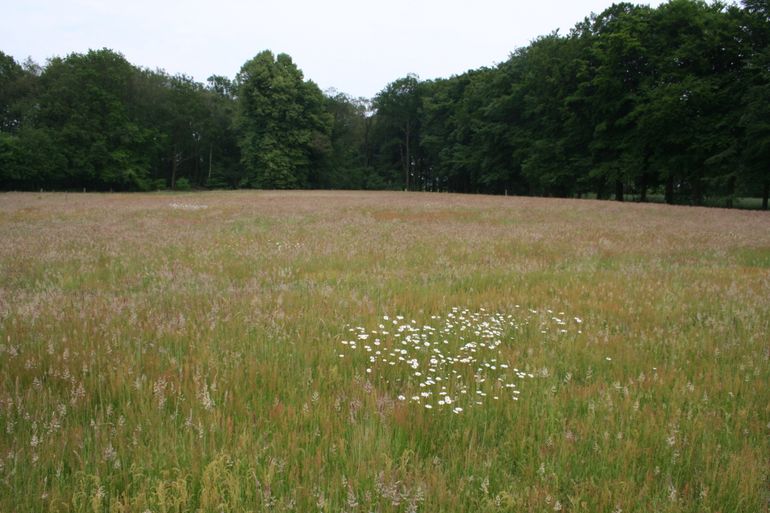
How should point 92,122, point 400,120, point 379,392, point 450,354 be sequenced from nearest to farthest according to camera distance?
point 379,392
point 450,354
point 92,122
point 400,120

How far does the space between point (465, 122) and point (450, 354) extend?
84764mm

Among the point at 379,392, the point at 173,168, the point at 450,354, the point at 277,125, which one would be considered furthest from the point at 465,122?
the point at 379,392

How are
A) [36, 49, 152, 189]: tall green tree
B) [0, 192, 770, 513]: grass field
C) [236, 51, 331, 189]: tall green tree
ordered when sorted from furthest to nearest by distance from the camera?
1. [236, 51, 331, 189]: tall green tree
2. [36, 49, 152, 189]: tall green tree
3. [0, 192, 770, 513]: grass field

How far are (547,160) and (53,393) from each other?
68.2 meters

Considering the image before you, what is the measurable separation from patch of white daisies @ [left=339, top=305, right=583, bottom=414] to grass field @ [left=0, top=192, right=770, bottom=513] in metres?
0.03

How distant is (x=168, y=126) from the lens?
270 feet

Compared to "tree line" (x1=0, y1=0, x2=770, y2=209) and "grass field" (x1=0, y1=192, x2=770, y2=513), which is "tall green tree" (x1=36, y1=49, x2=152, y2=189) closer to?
"tree line" (x1=0, y1=0, x2=770, y2=209)

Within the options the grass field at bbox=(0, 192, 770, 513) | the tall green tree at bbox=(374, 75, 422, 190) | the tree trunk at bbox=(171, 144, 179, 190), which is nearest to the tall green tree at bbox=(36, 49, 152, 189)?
the tree trunk at bbox=(171, 144, 179, 190)

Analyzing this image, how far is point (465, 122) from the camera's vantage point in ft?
276

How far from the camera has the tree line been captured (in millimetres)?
45656

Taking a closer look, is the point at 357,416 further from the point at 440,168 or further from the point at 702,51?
the point at 440,168

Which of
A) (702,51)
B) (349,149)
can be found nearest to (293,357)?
(702,51)

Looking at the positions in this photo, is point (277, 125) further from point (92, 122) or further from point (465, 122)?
point (465, 122)

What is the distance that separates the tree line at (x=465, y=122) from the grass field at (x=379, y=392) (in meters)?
43.2
